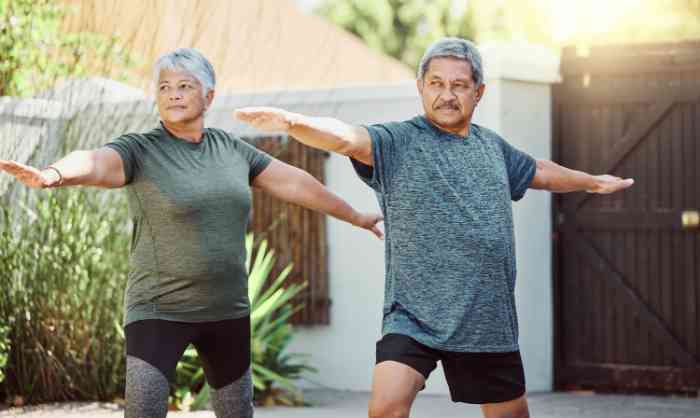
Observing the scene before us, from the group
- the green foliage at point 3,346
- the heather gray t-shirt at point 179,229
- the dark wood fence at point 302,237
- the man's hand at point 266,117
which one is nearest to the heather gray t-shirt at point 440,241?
the man's hand at point 266,117

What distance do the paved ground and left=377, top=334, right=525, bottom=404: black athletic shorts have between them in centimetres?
331

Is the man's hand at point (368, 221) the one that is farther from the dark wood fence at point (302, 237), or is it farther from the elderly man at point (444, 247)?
the dark wood fence at point (302, 237)

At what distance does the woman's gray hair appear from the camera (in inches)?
169

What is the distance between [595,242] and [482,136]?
14.8 feet

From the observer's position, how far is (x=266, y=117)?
352 centimetres

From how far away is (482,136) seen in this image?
4.16 meters

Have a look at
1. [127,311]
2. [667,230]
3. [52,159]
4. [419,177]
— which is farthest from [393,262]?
[667,230]

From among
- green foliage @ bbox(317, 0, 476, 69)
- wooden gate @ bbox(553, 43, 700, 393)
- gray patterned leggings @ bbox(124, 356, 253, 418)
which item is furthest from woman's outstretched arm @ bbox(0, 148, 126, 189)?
green foliage @ bbox(317, 0, 476, 69)

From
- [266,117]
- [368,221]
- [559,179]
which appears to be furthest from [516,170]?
[266,117]

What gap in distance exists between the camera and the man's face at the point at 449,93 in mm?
4004

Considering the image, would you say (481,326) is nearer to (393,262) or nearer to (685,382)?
(393,262)

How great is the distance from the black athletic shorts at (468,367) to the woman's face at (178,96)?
3.65ft

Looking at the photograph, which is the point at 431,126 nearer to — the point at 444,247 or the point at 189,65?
the point at 444,247

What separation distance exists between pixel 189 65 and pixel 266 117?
89cm
